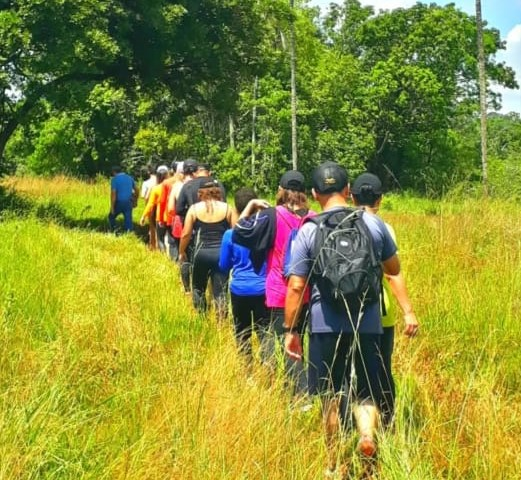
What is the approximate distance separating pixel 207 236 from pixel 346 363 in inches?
131

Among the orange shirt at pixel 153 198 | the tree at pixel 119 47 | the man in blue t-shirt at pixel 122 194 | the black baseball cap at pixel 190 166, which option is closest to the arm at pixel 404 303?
the black baseball cap at pixel 190 166

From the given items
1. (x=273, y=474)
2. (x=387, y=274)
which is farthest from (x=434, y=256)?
(x=273, y=474)

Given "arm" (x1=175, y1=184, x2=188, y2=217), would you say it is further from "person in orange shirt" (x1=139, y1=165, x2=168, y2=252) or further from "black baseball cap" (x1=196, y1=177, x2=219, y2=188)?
"person in orange shirt" (x1=139, y1=165, x2=168, y2=252)

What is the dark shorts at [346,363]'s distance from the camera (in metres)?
4.12

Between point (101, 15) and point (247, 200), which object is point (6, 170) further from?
point (247, 200)

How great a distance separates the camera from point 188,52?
56.5ft

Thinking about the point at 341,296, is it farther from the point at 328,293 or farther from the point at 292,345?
the point at 292,345

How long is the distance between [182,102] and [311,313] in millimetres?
17510

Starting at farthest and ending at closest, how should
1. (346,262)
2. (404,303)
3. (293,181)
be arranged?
(293,181), (404,303), (346,262)

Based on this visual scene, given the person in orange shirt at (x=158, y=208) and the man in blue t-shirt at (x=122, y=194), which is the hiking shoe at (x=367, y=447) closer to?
the person in orange shirt at (x=158, y=208)

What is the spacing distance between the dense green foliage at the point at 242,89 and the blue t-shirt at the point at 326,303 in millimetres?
6635

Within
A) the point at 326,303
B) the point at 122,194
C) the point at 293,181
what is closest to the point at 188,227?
the point at 293,181

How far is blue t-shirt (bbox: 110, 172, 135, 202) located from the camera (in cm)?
1470

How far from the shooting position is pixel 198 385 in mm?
4293
